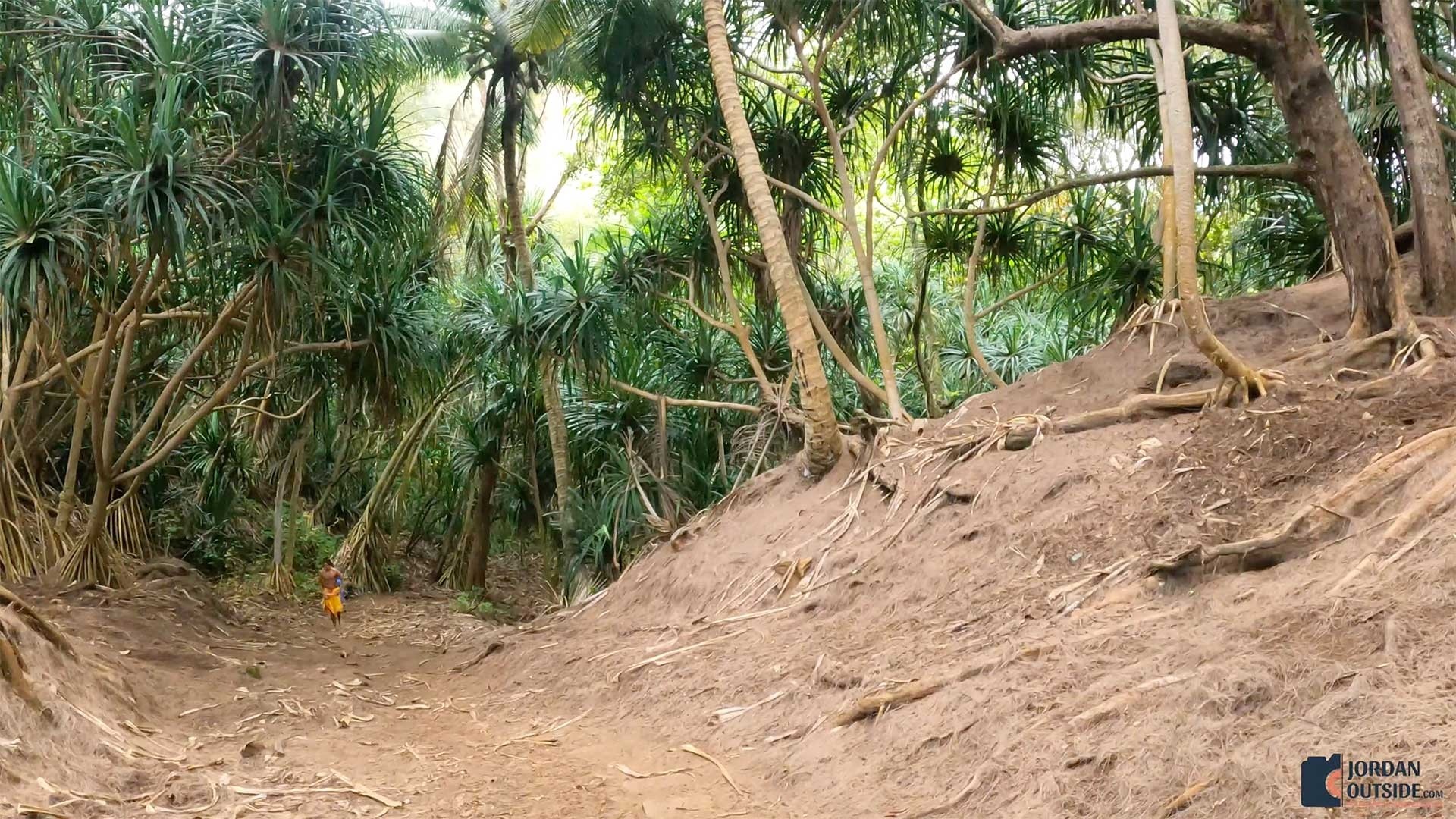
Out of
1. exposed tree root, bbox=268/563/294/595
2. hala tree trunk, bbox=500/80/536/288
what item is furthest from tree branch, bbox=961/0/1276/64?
exposed tree root, bbox=268/563/294/595

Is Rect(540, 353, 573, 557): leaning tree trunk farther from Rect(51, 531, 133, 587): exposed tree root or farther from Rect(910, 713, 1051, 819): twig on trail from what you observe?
Rect(910, 713, 1051, 819): twig on trail

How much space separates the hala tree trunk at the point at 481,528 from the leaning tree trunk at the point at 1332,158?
10446 millimetres

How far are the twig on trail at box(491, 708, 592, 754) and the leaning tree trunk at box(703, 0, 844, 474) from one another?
8.49 ft

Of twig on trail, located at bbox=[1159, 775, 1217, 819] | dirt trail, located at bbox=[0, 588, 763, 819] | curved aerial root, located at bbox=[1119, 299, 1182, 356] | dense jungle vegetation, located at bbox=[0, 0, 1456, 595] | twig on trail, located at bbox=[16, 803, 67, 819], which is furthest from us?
dense jungle vegetation, located at bbox=[0, 0, 1456, 595]

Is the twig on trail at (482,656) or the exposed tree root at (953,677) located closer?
the exposed tree root at (953,677)

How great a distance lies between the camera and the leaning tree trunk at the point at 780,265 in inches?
299

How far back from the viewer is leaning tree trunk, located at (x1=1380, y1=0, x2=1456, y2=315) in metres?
6.02

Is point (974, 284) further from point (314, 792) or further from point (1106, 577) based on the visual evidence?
point (314, 792)

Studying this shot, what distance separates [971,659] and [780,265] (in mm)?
3734

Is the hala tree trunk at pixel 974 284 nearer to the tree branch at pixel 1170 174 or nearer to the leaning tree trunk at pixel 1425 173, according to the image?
the tree branch at pixel 1170 174

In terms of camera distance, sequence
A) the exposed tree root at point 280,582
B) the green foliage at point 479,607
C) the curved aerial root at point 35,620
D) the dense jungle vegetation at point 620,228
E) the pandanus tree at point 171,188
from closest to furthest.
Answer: the curved aerial root at point 35,620 < the dense jungle vegetation at point 620,228 < the pandanus tree at point 171,188 < the exposed tree root at point 280,582 < the green foliage at point 479,607

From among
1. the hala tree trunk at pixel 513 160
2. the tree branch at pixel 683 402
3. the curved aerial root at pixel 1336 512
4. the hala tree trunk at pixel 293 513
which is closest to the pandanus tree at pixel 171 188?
the hala tree trunk at pixel 293 513

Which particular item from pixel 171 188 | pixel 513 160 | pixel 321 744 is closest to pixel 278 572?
pixel 513 160

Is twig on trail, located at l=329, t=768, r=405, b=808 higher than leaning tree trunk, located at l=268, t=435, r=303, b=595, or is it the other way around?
leaning tree trunk, located at l=268, t=435, r=303, b=595
